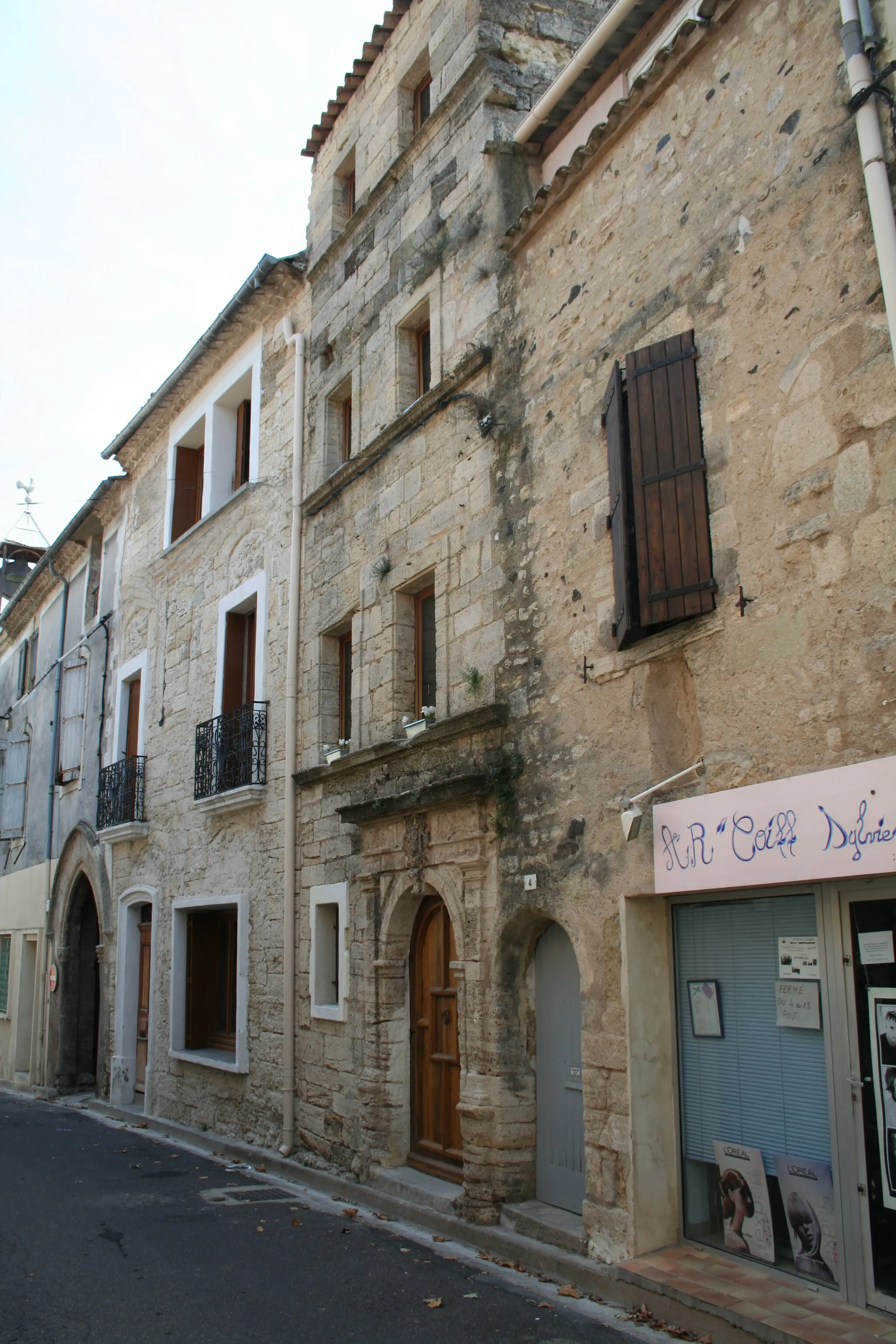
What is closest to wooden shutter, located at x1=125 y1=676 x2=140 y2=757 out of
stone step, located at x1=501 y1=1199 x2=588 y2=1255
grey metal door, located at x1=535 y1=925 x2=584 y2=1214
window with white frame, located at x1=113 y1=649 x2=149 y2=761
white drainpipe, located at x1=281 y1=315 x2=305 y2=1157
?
window with white frame, located at x1=113 y1=649 x2=149 y2=761

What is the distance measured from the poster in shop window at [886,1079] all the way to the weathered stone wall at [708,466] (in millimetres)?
991

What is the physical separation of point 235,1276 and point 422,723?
3.58 metres

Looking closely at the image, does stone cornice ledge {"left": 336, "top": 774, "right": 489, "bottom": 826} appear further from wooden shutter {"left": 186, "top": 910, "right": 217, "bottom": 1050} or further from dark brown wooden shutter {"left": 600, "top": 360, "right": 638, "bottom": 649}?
wooden shutter {"left": 186, "top": 910, "right": 217, "bottom": 1050}

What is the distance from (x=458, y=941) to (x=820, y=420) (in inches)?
156

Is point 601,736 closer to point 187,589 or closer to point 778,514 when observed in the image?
point 778,514

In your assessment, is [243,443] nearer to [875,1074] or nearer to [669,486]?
[669,486]

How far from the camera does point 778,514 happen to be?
492cm

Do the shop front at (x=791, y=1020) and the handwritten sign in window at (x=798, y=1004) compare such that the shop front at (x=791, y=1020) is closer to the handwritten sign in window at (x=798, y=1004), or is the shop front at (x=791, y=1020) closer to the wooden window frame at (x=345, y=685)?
the handwritten sign in window at (x=798, y=1004)

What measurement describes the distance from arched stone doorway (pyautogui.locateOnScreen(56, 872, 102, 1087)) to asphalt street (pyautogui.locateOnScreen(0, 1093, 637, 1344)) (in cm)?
712

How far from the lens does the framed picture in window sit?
Answer: 534 centimetres

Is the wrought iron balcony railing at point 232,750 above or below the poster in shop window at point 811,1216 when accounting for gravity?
above

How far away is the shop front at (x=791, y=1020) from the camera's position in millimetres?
4406

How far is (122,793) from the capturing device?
13.5 metres

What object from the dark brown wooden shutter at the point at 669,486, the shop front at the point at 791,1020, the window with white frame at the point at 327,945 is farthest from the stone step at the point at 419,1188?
the dark brown wooden shutter at the point at 669,486
